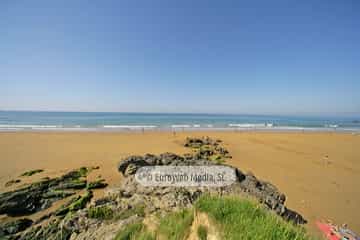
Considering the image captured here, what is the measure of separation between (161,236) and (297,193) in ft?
21.7

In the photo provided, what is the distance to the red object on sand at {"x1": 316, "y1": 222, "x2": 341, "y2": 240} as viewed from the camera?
13.7 ft

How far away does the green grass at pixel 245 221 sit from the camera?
63.6 inches

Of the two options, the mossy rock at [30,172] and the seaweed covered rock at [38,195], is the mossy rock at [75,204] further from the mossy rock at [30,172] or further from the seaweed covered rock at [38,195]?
the mossy rock at [30,172]

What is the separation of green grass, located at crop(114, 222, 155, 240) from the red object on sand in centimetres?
448

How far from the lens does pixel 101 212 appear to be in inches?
129

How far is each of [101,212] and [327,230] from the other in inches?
215

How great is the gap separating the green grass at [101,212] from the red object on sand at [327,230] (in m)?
4.90

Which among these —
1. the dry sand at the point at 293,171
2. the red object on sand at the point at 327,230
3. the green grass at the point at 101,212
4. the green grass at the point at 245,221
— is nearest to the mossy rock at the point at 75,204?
the dry sand at the point at 293,171

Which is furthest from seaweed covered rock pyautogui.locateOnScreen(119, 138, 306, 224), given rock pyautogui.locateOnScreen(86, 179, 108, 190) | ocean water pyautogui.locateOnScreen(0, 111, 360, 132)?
ocean water pyautogui.locateOnScreen(0, 111, 360, 132)

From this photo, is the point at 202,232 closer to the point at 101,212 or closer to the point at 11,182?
the point at 101,212

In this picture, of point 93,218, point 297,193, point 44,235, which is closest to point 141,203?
point 93,218

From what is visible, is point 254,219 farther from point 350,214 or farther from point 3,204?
point 3,204

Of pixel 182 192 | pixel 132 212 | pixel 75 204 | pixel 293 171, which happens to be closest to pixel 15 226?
pixel 75 204

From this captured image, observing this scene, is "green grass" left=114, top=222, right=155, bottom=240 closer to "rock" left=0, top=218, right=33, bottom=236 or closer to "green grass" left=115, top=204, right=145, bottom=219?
"green grass" left=115, top=204, right=145, bottom=219
